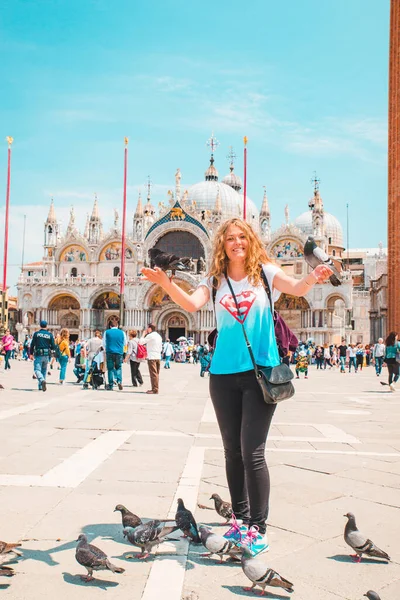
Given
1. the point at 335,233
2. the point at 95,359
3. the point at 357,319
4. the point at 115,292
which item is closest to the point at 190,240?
the point at 115,292

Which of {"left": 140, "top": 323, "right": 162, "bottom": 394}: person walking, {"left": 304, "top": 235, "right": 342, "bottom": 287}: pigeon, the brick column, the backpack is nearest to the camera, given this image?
{"left": 304, "top": 235, "right": 342, "bottom": 287}: pigeon

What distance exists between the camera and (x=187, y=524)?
3.56 m

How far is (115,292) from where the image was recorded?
54375 mm

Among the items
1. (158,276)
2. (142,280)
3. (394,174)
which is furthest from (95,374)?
(142,280)

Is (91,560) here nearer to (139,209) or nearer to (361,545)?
(361,545)

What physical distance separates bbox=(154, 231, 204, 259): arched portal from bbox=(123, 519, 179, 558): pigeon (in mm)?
51895

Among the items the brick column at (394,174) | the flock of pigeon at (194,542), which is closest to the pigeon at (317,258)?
the flock of pigeon at (194,542)

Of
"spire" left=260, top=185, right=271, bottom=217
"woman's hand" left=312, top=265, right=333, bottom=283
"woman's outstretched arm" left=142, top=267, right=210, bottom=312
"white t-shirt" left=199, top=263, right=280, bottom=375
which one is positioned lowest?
"white t-shirt" left=199, top=263, right=280, bottom=375

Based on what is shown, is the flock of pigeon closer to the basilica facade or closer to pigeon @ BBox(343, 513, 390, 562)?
pigeon @ BBox(343, 513, 390, 562)

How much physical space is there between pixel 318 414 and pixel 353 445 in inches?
133

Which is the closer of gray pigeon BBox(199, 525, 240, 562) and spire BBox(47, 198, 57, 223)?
gray pigeon BBox(199, 525, 240, 562)

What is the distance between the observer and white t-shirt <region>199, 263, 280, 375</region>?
3.65 m

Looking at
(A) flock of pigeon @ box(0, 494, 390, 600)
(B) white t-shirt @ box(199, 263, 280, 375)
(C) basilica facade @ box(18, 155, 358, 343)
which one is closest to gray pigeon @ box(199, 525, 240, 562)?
(A) flock of pigeon @ box(0, 494, 390, 600)

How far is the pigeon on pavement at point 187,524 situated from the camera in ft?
11.7
